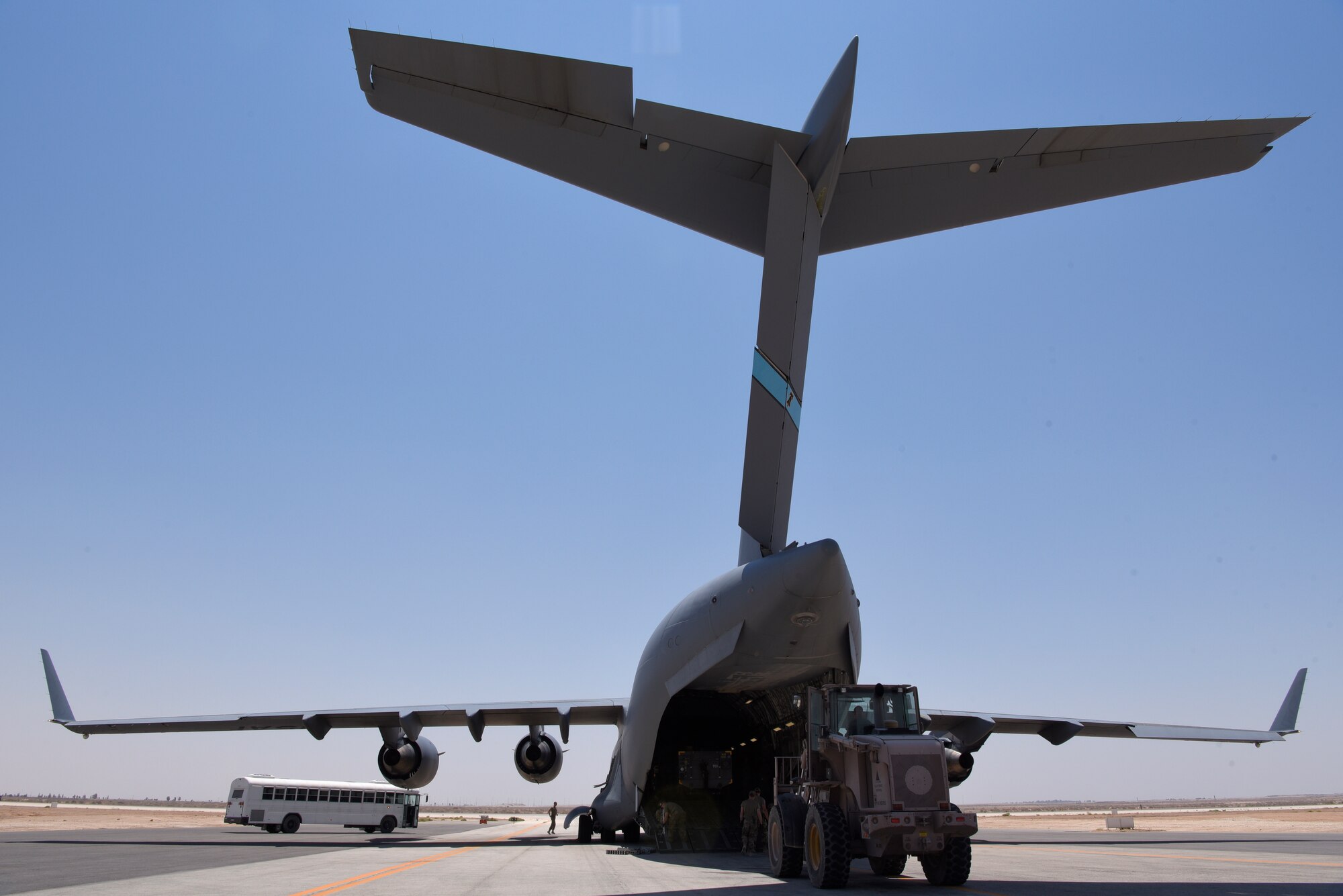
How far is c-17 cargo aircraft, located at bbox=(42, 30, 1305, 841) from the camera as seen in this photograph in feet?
26.2

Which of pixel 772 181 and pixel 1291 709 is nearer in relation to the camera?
pixel 772 181

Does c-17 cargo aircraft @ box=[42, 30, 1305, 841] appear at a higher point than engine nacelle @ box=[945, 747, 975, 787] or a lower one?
higher

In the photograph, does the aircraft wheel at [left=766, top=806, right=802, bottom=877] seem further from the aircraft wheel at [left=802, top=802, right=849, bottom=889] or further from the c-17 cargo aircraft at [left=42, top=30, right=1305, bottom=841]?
the c-17 cargo aircraft at [left=42, top=30, right=1305, bottom=841]

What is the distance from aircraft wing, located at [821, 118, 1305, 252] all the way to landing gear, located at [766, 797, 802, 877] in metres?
6.65

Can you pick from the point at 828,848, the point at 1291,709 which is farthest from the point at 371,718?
the point at 1291,709

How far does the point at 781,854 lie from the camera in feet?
30.0

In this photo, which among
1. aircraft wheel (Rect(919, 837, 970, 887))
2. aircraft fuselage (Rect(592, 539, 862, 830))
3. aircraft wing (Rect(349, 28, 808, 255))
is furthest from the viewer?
aircraft fuselage (Rect(592, 539, 862, 830))

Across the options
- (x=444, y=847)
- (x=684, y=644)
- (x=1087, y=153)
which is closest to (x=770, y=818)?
(x=684, y=644)

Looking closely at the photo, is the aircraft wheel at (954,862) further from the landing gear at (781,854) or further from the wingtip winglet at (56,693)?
the wingtip winglet at (56,693)

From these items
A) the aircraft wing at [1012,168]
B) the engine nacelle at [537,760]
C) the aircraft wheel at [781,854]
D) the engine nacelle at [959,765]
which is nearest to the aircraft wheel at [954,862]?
the aircraft wheel at [781,854]

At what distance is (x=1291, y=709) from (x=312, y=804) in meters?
27.7

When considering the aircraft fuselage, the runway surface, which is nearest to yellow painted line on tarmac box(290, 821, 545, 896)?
the runway surface

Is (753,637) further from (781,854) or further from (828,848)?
(828,848)

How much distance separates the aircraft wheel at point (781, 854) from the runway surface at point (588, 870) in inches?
6.4
